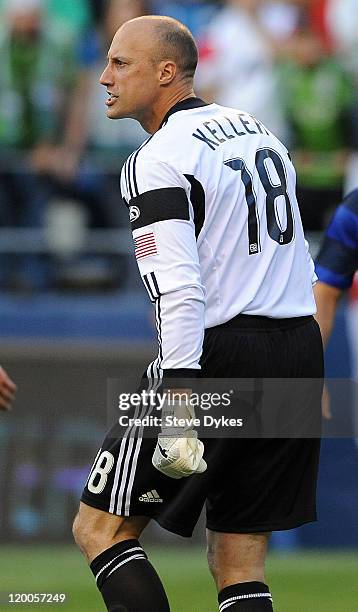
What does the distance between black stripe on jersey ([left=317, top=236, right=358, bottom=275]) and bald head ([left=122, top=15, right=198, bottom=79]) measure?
4.33 ft

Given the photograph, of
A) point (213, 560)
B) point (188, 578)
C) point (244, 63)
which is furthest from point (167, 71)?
point (244, 63)

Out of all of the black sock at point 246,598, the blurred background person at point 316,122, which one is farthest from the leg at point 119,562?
the blurred background person at point 316,122

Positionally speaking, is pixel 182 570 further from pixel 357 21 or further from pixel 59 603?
pixel 357 21

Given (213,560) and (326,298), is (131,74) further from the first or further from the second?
(213,560)

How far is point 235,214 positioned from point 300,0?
6.45 m

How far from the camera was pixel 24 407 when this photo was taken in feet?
28.1

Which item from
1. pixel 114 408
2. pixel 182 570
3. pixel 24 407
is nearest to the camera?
pixel 114 408

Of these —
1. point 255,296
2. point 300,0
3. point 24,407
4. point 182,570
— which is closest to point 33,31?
point 300,0

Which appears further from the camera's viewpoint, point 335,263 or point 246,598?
point 335,263

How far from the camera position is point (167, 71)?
457cm

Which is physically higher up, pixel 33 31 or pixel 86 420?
pixel 33 31

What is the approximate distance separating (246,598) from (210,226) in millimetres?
1231

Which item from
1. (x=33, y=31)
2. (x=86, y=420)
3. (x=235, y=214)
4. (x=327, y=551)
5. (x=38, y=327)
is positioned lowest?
(x=327, y=551)

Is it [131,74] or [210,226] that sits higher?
[131,74]
